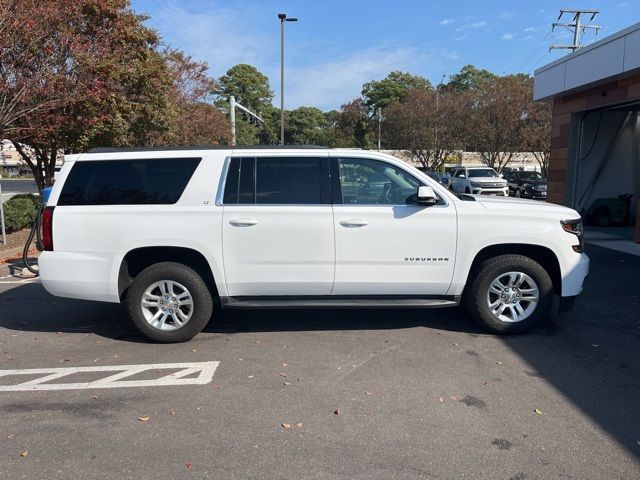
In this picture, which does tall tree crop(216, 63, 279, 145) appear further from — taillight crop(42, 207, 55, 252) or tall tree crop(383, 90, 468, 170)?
taillight crop(42, 207, 55, 252)

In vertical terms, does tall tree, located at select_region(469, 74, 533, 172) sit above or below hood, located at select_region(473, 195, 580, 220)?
above

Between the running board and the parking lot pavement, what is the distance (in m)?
0.38

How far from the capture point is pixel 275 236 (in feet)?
16.3

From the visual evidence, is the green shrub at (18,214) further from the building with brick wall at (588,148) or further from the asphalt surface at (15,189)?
the asphalt surface at (15,189)

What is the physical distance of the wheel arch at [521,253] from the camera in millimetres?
5230

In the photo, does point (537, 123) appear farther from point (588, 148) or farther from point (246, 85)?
point (246, 85)

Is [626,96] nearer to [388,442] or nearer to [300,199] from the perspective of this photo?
[300,199]

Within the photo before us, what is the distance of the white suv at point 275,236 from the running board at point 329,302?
1 cm

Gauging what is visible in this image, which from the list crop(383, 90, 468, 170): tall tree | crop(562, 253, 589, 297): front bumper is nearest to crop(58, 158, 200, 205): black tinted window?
crop(562, 253, 589, 297): front bumper

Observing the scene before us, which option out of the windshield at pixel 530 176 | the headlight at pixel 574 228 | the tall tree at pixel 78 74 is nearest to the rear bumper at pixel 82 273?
the headlight at pixel 574 228

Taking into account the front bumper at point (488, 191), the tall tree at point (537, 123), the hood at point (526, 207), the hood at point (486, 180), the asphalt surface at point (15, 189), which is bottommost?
the asphalt surface at point (15, 189)

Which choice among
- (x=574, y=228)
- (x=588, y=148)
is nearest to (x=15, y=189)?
(x=588, y=148)

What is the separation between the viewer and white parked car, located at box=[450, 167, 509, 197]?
25.7 meters

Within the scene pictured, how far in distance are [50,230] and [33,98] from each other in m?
5.93
